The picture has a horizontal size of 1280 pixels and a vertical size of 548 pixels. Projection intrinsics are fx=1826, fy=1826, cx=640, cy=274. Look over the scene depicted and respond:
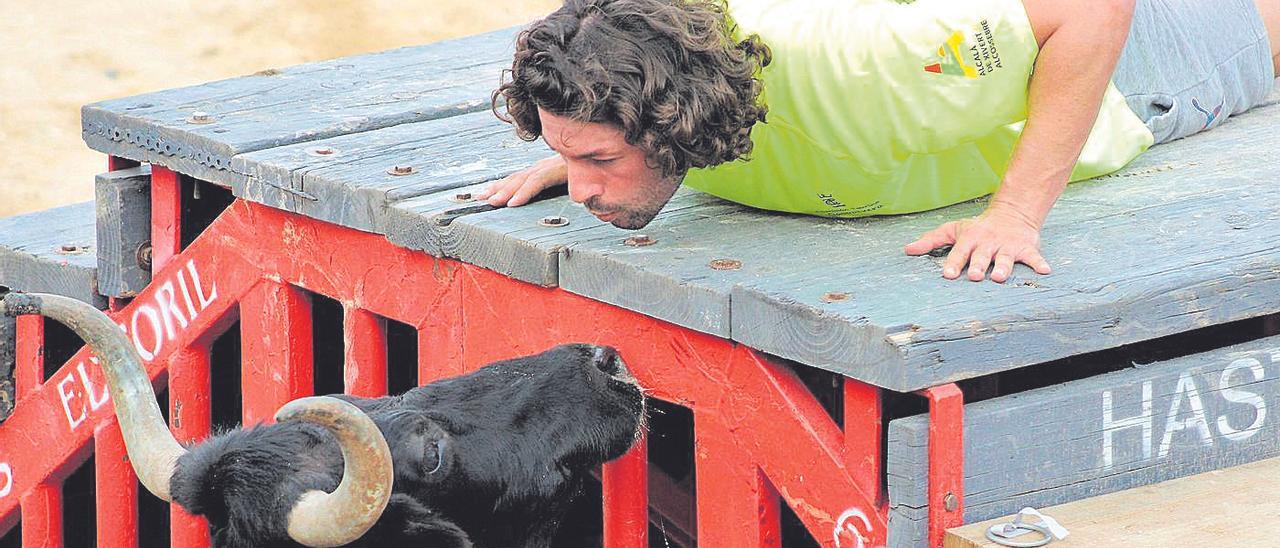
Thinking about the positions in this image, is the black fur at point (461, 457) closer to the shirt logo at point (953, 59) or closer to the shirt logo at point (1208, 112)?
the shirt logo at point (953, 59)

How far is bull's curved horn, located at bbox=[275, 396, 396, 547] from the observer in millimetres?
2732

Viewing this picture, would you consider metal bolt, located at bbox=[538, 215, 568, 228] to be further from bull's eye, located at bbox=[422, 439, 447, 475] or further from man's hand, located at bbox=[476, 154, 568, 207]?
bull's eye, located at bbox=[422, 439, 447, 475]

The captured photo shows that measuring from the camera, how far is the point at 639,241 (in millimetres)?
3400

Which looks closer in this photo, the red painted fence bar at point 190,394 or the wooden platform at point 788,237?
the wooden platform at point 788,237

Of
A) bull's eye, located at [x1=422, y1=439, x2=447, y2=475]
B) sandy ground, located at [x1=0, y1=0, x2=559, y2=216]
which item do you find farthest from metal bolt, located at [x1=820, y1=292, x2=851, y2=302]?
sandy ground, located at [x1=0, y1=0, x2=559, y2=216]

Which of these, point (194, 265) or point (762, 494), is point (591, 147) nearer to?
point (762, 494)

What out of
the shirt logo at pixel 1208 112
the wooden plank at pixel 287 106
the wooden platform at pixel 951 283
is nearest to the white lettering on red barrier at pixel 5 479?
the wooden plank at pixel 287 106

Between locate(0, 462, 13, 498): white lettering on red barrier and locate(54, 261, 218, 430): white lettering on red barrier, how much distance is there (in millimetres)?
336

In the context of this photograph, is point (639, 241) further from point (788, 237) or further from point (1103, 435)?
point (1103, 435)

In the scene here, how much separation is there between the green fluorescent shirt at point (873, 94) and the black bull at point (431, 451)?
52 cm

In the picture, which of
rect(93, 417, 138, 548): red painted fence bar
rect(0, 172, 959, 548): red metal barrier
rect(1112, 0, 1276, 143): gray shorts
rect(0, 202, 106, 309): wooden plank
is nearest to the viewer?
rect(0, 172, 959, 548): red metal barrier

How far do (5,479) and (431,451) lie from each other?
85.9 inches

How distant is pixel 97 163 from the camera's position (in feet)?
36.5

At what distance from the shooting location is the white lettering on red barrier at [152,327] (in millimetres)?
4391
